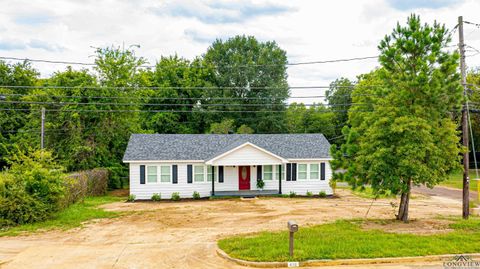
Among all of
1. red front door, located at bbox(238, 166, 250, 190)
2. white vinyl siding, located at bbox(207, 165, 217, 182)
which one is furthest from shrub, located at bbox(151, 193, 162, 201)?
red front door, located at bbox(238, 166, 250, 190)

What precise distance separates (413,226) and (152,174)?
54.3 feet

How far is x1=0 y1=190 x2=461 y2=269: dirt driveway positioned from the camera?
11398 millimetres

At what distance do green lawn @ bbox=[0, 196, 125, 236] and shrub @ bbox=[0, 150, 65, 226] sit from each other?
0.50 meters

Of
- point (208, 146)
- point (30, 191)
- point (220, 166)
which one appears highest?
point (208, 146)

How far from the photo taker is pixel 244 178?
2755 cm

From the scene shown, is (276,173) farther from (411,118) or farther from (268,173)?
(411,118)

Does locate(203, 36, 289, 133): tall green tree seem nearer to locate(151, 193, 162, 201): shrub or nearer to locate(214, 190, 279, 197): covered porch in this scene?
locate(214, 190, 279, 197): covered porch

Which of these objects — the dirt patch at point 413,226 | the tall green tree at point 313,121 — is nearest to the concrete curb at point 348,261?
the dirt patch at point 413,226

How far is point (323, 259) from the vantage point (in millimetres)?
10867

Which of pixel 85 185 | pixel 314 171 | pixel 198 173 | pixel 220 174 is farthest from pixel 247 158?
pixel 85 185

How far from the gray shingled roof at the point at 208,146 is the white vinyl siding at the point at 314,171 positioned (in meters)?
0.68

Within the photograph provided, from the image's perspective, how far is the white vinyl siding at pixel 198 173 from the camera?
26.7 meters

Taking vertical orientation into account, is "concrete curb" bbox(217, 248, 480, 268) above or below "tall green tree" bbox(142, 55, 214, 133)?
below

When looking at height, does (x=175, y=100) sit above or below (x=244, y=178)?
above
